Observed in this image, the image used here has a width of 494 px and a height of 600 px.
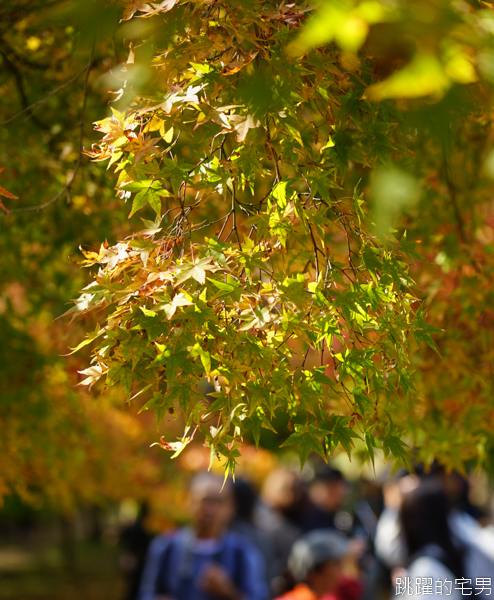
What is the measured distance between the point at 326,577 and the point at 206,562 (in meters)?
0.88

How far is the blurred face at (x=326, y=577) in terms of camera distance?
367cm

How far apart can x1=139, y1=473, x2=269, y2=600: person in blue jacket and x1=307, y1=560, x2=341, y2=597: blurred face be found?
0.58 metres

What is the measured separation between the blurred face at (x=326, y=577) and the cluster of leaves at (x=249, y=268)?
2409 millimetres

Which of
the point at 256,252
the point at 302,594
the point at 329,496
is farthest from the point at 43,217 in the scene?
the point at 329,496

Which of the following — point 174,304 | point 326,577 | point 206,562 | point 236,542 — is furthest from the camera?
point 236,542

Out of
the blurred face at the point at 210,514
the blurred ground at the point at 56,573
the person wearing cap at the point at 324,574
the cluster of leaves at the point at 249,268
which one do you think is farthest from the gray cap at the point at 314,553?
the blurred ground at the point at 56,573

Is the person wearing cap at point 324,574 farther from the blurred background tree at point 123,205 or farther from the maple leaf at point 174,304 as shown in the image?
the maple leaf at point 174,304

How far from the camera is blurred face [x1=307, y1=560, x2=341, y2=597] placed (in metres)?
3.67

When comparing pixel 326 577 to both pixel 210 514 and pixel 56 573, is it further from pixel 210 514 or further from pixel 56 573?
pixel 56 573

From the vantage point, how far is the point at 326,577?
144 inches

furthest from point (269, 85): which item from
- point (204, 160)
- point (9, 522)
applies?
point (9, 522)

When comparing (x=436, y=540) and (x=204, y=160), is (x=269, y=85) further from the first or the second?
A: (x=436, y=540)

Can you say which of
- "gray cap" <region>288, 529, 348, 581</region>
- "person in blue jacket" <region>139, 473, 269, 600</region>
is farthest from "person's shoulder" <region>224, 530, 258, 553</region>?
"gray cap" <region>288, 529, 348, 581</region>

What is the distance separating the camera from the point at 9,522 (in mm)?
16797
